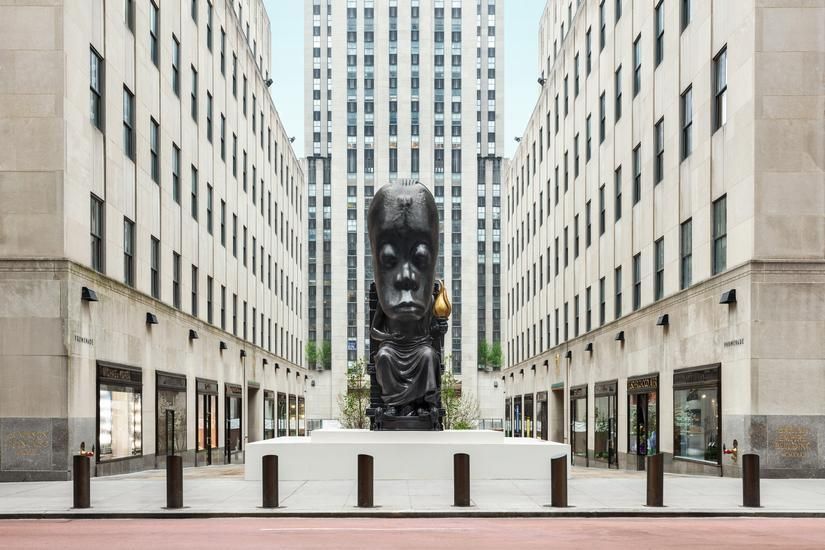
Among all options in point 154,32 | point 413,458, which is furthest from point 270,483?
point 154,32

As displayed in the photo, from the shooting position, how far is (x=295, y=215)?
75812 millimetres

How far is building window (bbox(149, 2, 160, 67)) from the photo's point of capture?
3238 cm

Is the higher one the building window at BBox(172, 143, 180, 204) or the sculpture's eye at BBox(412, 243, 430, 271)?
the building window at BBox(172, 143, 180, 204)

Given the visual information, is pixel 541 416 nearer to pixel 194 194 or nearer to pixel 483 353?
pixel 194 194

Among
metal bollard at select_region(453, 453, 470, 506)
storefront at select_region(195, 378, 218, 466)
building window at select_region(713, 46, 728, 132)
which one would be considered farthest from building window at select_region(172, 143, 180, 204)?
metal bollard at select_region(453, 453, 470, 506)

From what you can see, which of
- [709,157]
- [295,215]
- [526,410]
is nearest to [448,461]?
[709,157]

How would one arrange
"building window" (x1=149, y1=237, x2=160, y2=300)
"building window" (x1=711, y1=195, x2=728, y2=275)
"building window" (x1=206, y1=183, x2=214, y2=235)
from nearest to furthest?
1. "building window" (x1=711, y1=195, x2=728, y2=275)
2. "building window" (x1=149, y1=237, x2=160, y2=300)
3. "building window" (x1=206, y1=183, x2=214, y2=235)

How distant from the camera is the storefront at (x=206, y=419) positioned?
37.3 metres

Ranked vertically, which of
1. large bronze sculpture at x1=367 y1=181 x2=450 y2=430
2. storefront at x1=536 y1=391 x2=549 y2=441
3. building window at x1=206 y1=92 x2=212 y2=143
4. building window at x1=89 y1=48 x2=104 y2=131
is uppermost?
building window at x1=206 y1=92 x2=212 y2=143

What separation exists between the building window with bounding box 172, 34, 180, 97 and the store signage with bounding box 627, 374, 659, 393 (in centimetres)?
1945

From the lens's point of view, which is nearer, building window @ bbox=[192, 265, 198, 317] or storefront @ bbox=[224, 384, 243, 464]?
building window @ bbox=[192, 265, 198, 317]

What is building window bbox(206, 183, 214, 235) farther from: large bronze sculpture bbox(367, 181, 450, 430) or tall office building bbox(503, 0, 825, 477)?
large bronze sculpture bbox(367, 181, 450, 430)

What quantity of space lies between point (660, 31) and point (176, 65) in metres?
17.2

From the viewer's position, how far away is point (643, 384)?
3325 centimetres
